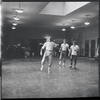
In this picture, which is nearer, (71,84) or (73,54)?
(71,84)

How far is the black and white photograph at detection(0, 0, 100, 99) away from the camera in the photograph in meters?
5.30

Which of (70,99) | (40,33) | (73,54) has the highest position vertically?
(40,33)

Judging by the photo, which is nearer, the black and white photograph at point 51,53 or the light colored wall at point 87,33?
the black and white photograph at point 51,53

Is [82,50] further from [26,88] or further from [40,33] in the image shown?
[26,88]

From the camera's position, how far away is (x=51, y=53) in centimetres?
833

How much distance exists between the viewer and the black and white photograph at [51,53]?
209 inches

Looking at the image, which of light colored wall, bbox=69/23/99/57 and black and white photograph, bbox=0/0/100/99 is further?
light colored wall, bbox=69/23/99/57

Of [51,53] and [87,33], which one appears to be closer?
[51,53]

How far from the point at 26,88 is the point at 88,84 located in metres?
2.09

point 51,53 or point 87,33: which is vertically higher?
point 87,33

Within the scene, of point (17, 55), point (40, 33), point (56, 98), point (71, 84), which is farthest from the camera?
point (17, 55)

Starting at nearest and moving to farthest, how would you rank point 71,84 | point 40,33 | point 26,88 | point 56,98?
point 56,98 < point 26,88 < point 71,84 < point 40,33

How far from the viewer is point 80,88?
554 centimetres

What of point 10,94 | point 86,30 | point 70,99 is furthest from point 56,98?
point 86,30
